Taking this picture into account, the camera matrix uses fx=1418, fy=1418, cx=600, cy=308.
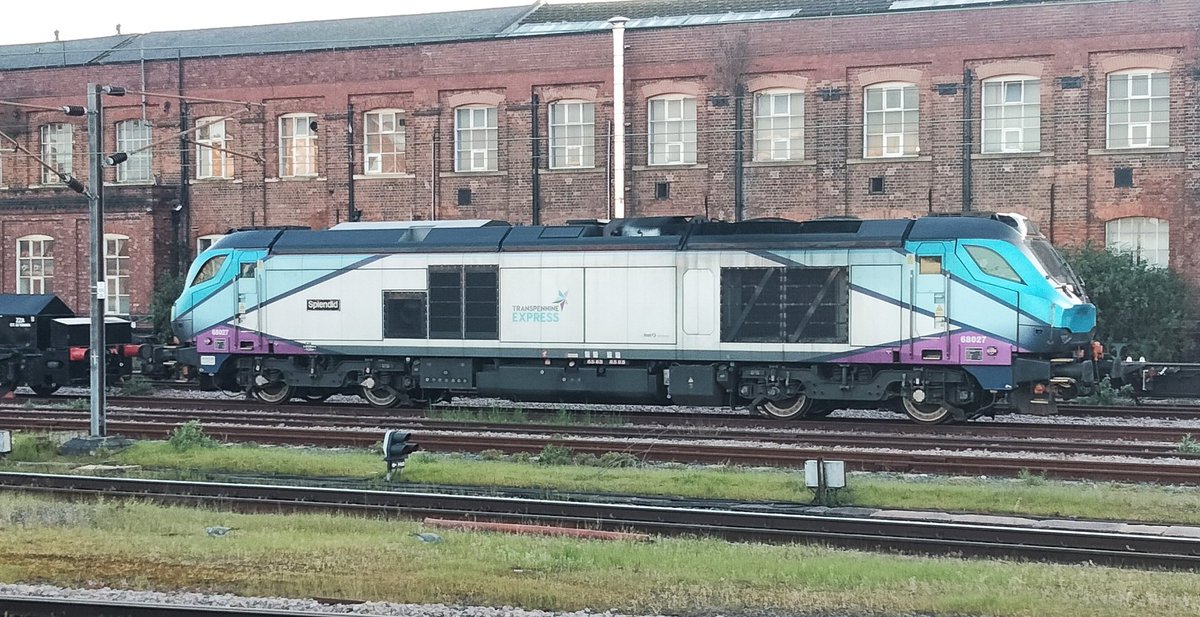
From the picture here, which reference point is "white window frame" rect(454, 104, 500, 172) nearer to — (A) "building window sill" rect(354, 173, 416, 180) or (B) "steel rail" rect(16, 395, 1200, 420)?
(A) "building window sill" rect(354, 173, 416, 180)

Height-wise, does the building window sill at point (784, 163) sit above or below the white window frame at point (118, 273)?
above

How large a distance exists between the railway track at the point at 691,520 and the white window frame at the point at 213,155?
24.4 m

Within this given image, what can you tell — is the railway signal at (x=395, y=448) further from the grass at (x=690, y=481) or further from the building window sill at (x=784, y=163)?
the building window sill at (x=784, y=163)

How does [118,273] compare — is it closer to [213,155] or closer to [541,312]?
[213,155]

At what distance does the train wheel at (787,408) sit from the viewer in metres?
23.5

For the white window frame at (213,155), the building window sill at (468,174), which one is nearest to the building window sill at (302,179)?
the white window frame at (213,155)

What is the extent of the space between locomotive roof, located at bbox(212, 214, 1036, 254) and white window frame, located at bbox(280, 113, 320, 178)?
11.9m

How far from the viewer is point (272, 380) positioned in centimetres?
2708

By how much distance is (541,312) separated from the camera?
80.5 feet

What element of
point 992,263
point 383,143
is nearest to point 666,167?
point 383,143

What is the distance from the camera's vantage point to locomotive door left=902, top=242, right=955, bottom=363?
21.8m

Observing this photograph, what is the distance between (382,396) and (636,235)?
6.07 meters

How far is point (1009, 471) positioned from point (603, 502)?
17.5 feet

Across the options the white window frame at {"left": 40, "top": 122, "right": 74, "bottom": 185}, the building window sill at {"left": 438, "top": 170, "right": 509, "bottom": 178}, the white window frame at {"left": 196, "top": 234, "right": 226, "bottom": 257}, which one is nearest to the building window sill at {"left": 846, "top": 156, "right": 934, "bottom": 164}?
the building window sill at {"left": 438, "top": 170, "right": 509, "bottom": 178}
